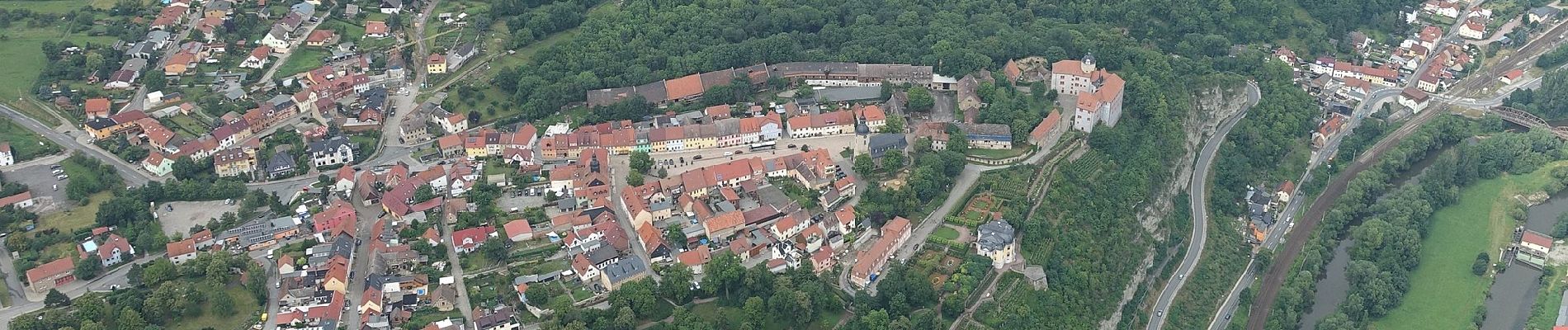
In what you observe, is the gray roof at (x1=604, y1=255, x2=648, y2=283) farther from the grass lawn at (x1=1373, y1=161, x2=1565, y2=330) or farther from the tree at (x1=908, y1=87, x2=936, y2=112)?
the grass lawn at (x1=1373, y1=161, x2=1565, y2=330)

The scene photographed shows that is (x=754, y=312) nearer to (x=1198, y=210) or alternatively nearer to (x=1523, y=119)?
(x=1198, y=210)

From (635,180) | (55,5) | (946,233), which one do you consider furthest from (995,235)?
(55,5)

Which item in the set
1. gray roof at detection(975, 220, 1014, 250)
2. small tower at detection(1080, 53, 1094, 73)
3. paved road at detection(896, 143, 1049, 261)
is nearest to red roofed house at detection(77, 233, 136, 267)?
paved road at detection(896, 143, 1049, 261)

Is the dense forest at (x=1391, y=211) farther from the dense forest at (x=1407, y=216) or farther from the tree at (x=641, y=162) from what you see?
the tree at (x=641, y=162)

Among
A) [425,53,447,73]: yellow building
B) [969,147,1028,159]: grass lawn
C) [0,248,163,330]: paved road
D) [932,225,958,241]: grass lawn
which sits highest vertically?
[969,147,1028,159]: grass lawn

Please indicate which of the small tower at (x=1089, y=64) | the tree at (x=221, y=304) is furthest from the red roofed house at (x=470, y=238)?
the small tower at (x=1089, y=64)

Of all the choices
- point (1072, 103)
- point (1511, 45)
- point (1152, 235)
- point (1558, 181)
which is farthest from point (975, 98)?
point (1511, 45)

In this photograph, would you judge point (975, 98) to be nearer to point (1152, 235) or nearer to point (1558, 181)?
point (1152, 235)

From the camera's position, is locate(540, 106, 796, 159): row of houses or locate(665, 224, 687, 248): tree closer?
locate(665, 224, 687, 248): tree
